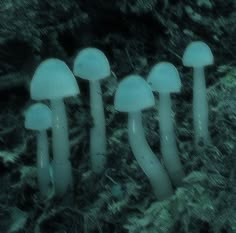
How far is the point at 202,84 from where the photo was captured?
2670mm

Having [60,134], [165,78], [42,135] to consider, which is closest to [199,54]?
[165,78]

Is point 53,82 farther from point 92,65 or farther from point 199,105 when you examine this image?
point 199,105

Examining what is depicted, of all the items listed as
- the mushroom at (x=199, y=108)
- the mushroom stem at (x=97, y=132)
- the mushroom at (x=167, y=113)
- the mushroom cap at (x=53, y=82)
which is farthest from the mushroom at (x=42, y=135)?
the mushroom at (x=199, y=108)

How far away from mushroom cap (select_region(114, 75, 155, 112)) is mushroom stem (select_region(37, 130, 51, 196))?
0.60 metres

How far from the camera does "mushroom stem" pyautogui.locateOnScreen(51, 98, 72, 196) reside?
2576 mm

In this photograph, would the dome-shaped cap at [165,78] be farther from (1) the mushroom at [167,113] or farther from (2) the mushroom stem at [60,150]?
(2) the mushroom stem at [60,150]

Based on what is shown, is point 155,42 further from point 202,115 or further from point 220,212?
point 220,212

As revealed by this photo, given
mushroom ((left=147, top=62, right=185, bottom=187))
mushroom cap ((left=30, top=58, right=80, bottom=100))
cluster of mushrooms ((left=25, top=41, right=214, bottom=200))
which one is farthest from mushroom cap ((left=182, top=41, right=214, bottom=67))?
mushroom cap ((left=30, top=58, right=80, bottom=100))

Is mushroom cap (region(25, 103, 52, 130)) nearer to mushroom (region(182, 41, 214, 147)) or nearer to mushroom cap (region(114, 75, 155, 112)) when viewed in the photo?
mushroom cap (region(114, 75, 155, 112))

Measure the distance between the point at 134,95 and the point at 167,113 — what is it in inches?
15.0

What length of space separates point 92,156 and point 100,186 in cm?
24

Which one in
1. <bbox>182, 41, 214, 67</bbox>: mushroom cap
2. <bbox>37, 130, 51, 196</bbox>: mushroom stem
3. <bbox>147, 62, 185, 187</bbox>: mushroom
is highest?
<bbox>182, 41, 214, 67</bbox>: mushroom cap

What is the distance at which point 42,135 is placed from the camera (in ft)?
8.59

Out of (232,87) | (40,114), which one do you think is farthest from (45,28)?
(232,87)
